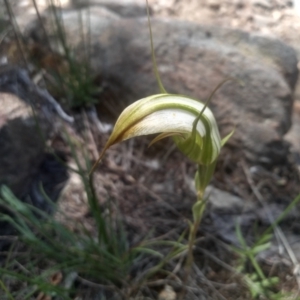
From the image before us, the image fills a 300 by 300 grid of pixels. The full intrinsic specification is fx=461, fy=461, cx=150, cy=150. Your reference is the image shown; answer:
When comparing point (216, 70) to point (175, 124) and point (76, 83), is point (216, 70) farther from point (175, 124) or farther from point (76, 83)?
point (175, 124)

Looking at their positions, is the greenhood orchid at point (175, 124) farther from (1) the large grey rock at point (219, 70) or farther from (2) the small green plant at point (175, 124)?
(1) the large grey rock at point (219, 70)

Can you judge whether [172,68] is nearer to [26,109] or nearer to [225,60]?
[225,60]

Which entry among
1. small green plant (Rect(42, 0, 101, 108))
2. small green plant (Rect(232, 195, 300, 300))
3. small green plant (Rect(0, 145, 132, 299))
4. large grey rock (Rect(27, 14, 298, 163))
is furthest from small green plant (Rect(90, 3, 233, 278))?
small green plant (Rect(42, 0, 101, 108))

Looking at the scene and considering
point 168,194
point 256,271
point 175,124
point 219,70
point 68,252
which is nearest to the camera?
point 175,124

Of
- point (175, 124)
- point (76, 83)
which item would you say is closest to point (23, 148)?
point (76, 83)

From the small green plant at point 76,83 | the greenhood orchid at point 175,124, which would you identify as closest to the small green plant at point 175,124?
the greenhood orchid at point 175,124

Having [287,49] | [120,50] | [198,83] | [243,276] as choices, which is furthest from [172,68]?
[243,276]

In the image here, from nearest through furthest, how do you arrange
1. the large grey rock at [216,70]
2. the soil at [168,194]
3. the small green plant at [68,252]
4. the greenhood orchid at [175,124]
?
the greenhood orchid at [175,124] → the small green plant at [68,252] → the soil at [168,194] → the large grey rock at [216,70]

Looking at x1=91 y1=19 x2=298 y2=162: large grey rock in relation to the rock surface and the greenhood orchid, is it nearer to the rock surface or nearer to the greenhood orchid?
the rock surface
